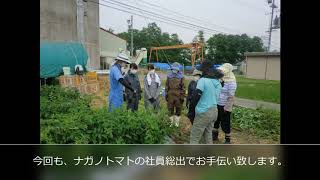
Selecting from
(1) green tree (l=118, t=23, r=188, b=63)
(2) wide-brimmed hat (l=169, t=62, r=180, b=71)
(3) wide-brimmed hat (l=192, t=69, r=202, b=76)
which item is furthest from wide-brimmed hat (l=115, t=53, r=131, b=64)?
(3) wide-brimmed hat (l=192, t=69, r=202, b=76)

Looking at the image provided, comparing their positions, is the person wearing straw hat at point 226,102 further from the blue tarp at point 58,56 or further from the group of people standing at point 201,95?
the blue tarp at point 58,56

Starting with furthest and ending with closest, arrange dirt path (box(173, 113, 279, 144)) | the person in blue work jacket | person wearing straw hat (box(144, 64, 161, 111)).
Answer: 1. person wearing straw hat (box(144, 64, 161, 111))
2. the person in blue work jacket
3. dirt path (box(173, 113, 279, 144))

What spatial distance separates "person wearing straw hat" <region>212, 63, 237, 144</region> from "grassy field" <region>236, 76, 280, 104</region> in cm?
5

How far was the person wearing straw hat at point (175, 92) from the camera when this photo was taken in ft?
9.86

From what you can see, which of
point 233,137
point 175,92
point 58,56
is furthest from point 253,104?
point 58,56

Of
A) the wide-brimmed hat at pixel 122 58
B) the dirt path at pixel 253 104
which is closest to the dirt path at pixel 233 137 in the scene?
the dirt path at pixel 253 104

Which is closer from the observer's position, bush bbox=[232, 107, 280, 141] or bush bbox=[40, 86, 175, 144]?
bush bbox=[40, 86, 175, 144]

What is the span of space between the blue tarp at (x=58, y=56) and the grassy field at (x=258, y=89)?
3.78 ft

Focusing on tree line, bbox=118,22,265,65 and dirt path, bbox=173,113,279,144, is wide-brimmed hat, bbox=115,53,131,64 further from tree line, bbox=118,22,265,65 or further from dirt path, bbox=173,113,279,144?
dirt path, bbox=173,113,279,144

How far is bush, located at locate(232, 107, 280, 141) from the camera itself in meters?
2.86

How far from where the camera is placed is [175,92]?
3.15 metres

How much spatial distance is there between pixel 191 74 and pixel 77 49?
0.87m
